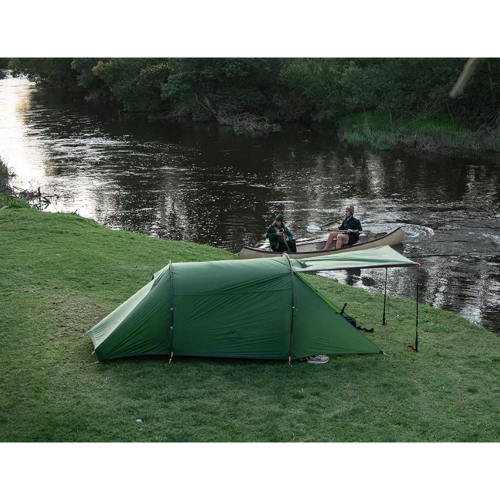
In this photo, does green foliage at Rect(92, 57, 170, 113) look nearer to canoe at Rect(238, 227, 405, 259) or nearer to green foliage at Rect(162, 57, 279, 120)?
green foliage at Rect(162, 57, 279, 120)

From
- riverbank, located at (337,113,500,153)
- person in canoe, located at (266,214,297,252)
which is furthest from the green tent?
riverbank, located at (337,113,500,153)

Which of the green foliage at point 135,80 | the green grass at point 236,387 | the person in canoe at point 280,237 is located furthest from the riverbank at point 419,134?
the green grass at point 236,387

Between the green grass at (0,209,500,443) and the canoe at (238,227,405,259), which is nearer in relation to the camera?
the green grass at (0,209,500,443)

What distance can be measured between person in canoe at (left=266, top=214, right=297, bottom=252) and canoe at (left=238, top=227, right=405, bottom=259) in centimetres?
30

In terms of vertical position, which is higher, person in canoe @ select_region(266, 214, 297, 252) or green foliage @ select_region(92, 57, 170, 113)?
green foliage @ select_region(92, 57, 170, 113)

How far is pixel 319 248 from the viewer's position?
19984mm

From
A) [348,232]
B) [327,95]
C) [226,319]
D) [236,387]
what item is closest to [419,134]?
[327,95]

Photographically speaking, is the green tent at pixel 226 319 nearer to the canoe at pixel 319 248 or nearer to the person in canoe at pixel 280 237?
the canoe at pixel 319 248

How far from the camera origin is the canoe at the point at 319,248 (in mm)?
17469

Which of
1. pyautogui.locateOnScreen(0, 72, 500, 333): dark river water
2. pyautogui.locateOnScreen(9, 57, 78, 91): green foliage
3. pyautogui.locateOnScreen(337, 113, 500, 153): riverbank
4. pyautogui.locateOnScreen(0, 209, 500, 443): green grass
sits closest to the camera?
pyautogui.locateOnScreen(0, 209, 500, 443): green grass

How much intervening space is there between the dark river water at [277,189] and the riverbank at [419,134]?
1136 mm

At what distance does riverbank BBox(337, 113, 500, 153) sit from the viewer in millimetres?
36656

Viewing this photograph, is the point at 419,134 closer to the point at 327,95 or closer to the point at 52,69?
the point at 327,95

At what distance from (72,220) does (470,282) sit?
12.5 meters
